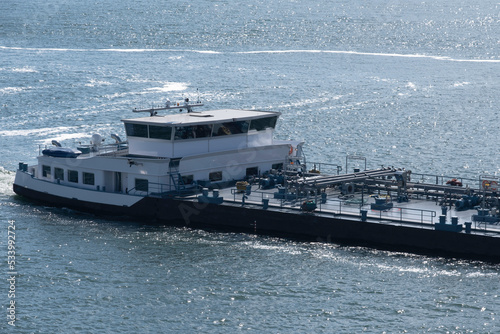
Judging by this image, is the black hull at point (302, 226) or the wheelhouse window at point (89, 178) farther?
the wheelhouse window at point (89, 178)

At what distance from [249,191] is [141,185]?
7145mm

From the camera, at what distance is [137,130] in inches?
2507

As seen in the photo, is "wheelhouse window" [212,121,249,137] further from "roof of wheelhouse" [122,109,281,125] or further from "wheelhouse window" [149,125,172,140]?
"wheelhouse window" [149,125,172,140]

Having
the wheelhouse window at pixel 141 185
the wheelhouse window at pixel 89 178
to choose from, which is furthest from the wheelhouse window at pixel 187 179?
the wheelhouse window at pixel 89 178

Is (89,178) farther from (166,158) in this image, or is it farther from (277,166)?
(277,166)

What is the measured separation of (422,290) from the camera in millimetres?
48031

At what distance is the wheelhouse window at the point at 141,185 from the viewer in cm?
6259

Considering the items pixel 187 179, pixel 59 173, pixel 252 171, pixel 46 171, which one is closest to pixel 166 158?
pixel 187 179

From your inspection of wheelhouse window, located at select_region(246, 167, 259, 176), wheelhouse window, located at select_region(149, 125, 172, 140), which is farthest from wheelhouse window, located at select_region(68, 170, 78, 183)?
wheelhouse window, located at select_region(246, 167, 259, 176)

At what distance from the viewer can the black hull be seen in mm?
51812

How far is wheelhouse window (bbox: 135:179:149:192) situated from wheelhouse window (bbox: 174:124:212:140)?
11.3 ft

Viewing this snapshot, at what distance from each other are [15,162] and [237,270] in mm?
34167

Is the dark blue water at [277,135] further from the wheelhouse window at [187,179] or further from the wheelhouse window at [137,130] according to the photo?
the wheelhouse window at [137,130]

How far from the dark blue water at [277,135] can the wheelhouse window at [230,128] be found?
26.6ft
